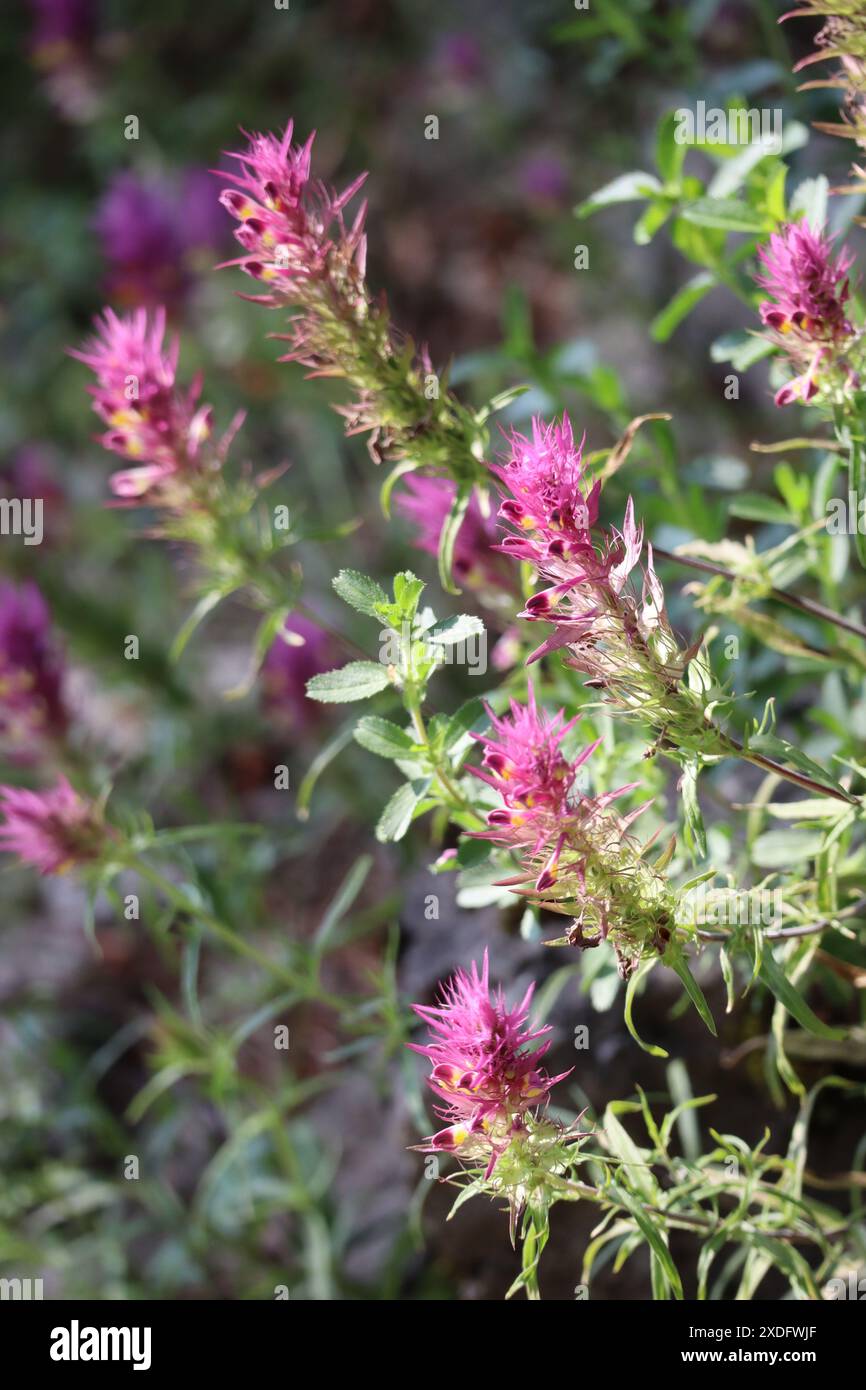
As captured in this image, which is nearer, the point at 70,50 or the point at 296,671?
the point at 296,671

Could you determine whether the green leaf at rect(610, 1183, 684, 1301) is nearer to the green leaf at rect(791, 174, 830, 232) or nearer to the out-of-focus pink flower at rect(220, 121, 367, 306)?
the out-of-focus pink flower at rect(220, 121, 367, 306)

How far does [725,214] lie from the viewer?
128 cm

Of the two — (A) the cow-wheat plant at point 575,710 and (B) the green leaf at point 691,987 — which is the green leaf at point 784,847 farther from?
(B) the green leaf at point 691,987

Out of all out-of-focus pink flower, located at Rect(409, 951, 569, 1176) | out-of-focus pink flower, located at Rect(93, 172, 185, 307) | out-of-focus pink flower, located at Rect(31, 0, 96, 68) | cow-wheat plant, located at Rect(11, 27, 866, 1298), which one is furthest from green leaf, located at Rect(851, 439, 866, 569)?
out-of-focus pink flower, located at Rect(31, 0, 96, 68)

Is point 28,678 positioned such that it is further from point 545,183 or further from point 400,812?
point 545,183

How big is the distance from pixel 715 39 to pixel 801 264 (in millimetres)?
1639

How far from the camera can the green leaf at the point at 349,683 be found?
1036 mm

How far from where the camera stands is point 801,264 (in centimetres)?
100

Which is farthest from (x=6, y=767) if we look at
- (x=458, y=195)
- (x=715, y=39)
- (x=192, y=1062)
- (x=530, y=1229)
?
(x=458, y=195)

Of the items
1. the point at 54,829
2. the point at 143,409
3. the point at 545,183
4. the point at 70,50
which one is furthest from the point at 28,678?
the point at 70,50

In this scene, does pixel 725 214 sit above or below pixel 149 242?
below

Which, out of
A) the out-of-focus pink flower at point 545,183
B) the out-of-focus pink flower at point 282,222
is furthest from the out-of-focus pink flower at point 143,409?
the out-of-focus pink flower at point 545,183

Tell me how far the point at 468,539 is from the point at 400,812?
14.7 inches
